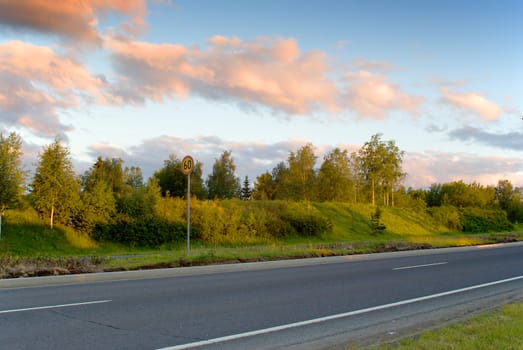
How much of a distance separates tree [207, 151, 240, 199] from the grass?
6680 centimetres

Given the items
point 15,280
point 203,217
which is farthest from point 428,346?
point 203,217

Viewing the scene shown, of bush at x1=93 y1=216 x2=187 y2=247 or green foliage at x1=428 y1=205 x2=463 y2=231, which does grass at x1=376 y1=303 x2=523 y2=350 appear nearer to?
bush at x1=93 y1=216 x2=187 y2=247

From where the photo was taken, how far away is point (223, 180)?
246 ft

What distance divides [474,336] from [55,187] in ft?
88.2

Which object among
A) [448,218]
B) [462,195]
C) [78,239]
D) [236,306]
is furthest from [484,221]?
[236,306]

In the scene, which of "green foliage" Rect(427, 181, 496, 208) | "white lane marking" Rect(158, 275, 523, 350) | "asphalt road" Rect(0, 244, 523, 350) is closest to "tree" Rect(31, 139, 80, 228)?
"asphalt road" Rect(0, 244, 523, 350)

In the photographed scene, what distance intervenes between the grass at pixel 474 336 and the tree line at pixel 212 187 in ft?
85.4

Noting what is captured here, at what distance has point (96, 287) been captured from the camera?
37.8 ft

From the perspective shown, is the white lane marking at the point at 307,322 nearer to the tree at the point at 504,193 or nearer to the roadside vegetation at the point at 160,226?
the roadside vegetation at the point at 160,226

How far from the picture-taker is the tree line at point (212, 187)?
93.6 feet

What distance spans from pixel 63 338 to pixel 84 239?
76.4 feet

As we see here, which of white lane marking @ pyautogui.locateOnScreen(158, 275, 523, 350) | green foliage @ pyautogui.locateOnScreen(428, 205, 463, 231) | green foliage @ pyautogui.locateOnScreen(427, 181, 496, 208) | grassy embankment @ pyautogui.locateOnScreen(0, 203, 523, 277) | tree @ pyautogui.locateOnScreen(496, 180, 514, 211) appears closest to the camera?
white lane marking @ pyautogui.locateOnScreen(158, 275, 523, 350)

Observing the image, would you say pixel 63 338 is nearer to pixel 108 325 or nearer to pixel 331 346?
pixel 108 325

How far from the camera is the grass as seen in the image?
598 cm
